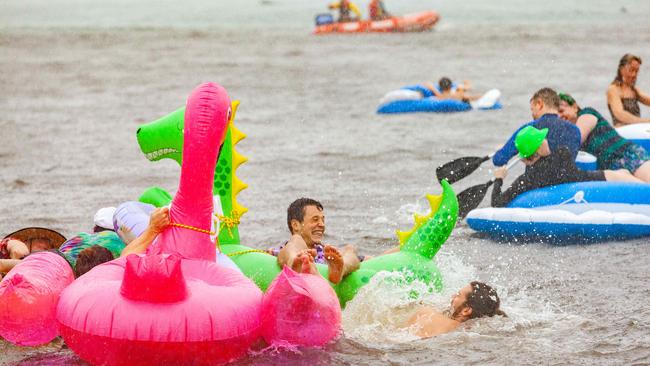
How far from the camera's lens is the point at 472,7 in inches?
1613

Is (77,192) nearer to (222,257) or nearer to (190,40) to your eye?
(222,257)

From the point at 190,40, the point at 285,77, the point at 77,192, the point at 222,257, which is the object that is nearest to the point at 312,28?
the point at 190,40

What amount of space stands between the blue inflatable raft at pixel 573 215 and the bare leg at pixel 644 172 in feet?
1.89

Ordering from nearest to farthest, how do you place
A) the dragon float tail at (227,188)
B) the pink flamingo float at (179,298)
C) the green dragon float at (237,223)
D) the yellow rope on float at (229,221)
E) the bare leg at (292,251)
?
1. the pink flamingo float at (179,298)
2. the bare leg at (292,251)
3. the green dragon float at (237,223)
4. the yellow rope on float at (229,221)
5. the dragon float tail at (227,188)

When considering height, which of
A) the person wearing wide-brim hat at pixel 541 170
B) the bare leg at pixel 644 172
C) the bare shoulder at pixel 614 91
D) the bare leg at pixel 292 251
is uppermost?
the bare shoulder at pixel 614 91

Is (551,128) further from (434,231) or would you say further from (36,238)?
(36,238)

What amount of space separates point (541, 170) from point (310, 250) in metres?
3.64

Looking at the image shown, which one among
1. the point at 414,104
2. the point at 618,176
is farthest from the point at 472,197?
the point at 414,104

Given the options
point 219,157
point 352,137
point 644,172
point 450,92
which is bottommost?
point 352,137

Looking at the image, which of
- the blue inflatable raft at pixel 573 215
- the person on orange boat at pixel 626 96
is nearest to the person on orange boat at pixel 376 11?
the person on orange boat at pixel 626 96

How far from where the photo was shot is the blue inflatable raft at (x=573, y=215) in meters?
8.85

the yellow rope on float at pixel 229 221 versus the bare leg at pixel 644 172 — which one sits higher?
the yellow rope on float at pixel 229 221

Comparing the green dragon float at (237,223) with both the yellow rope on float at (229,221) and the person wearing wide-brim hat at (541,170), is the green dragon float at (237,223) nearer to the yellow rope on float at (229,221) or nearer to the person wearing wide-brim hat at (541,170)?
the yellow rope on float at (229,221)

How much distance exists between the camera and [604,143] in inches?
399
